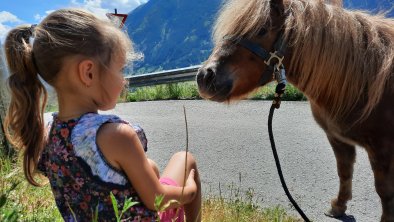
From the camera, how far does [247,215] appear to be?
353 centimetres

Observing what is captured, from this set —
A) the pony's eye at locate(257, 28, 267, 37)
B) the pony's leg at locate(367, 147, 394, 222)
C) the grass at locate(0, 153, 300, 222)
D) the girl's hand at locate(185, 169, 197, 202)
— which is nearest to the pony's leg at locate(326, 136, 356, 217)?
the grass at locate(0, 153, 300, 222)

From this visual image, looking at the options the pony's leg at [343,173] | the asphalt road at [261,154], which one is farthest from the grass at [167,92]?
the pony's leg at [343,173]

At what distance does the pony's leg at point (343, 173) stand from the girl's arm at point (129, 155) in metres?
2.40

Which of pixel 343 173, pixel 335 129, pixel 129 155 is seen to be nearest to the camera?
pixel 129 155

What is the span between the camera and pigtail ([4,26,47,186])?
1932mm

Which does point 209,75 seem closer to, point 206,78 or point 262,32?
point 206,78

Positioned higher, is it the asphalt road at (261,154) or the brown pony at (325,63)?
the brown pony at (325,63)

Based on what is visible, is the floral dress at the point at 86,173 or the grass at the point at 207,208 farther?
the grass at the point at 207,208

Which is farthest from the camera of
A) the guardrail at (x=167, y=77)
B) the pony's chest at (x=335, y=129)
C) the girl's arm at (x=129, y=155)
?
the guardrail at (x=167, y=77)

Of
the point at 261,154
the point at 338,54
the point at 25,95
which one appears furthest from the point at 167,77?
the point at 25,95

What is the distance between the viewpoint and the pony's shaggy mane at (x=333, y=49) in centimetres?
299

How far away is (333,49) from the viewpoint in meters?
3.00

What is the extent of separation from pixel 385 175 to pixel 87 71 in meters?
2.29

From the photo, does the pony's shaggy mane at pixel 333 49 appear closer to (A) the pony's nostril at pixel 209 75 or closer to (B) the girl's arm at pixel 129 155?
(A) the pony's nostril at pixel 209 75
